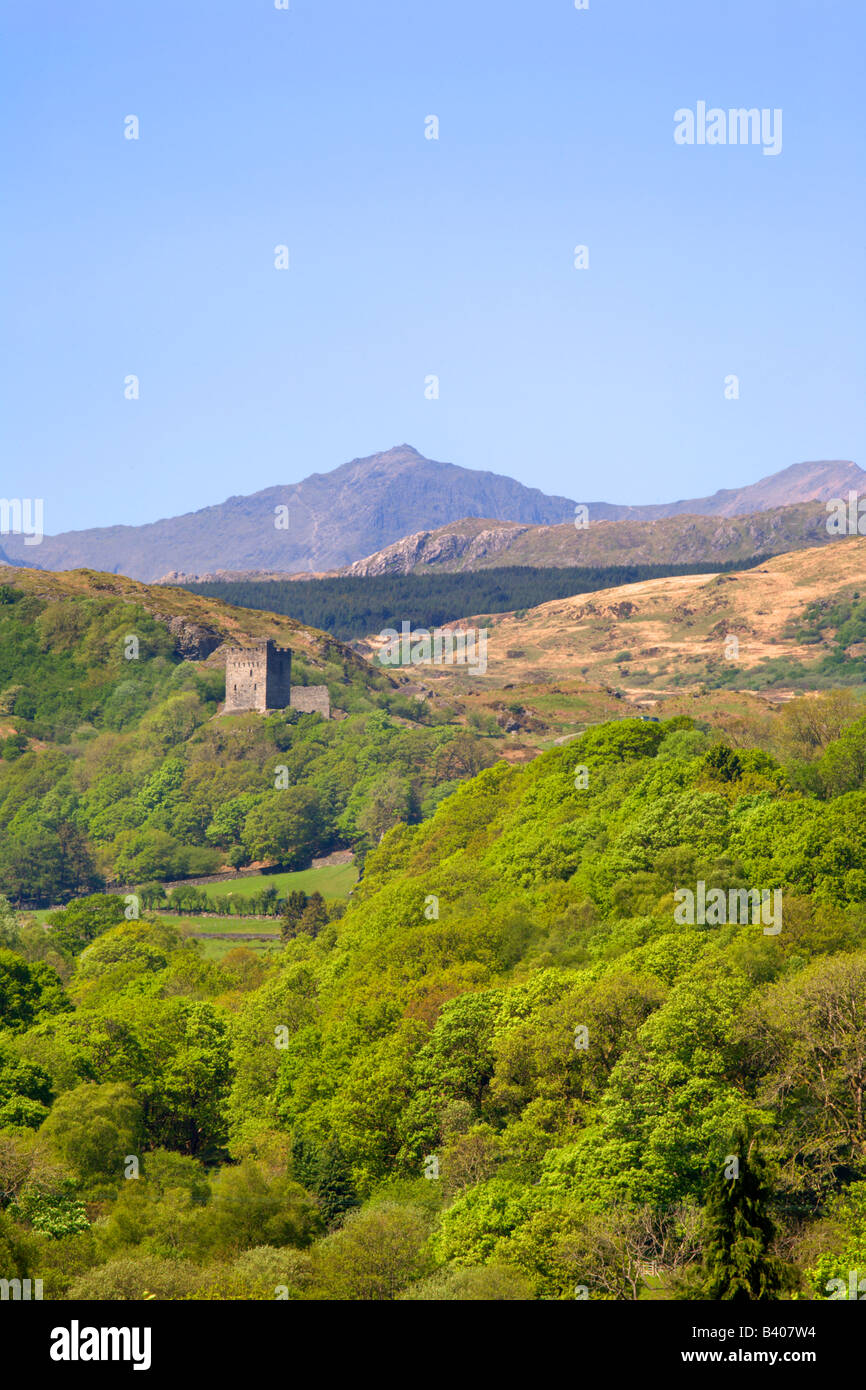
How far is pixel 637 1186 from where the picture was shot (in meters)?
40.7

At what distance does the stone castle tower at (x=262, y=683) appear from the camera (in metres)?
182

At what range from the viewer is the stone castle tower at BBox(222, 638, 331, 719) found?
18150cm

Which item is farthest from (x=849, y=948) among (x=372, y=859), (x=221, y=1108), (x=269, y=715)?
(x=269, y=715)

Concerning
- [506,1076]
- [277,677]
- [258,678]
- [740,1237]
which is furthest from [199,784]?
[740,1237]

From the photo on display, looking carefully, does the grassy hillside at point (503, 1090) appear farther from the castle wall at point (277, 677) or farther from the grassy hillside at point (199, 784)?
the castle wall at point (277, 677)

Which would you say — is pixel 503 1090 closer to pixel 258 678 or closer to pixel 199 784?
pixel 199 784

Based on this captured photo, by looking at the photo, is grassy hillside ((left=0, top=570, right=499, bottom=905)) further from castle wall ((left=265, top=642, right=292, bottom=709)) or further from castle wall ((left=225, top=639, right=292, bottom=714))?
castle wall ((left=225, top=639, right=292, bottom=714))

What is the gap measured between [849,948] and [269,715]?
133235 mm

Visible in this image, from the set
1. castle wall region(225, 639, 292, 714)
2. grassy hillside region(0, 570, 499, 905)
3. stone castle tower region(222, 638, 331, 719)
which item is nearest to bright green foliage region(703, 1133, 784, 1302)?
grassy hillside region(0, 570, 499, 905)

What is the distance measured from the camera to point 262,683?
18238 cm

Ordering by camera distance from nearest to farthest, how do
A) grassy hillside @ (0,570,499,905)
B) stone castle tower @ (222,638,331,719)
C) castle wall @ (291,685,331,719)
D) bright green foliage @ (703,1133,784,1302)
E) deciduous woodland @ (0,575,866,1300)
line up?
1. bright green foliage @ (703,1133,784,1302)
2. deciduous woodland @ (0,575,866,1300)
3. grassy hillside @ (0,570,499,905)
4. stone castle tower @ (222,638,331,719)
5. castle wall @ (291,685,331,719)

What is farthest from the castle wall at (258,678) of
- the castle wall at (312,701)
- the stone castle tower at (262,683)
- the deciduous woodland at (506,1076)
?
the deciduous woodland at (506,1076)

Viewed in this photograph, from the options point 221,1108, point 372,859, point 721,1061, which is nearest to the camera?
point 721,1061
